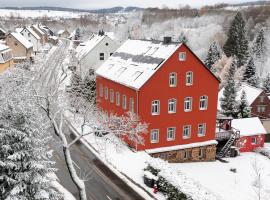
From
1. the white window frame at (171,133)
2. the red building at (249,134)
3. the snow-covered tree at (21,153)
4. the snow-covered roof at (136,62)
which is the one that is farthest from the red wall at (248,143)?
the snow-covered tree at (21,153)

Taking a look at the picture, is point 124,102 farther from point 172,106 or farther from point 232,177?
point 232,177

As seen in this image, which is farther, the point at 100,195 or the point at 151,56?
the point at 151,56

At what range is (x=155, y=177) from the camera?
30.1 meters

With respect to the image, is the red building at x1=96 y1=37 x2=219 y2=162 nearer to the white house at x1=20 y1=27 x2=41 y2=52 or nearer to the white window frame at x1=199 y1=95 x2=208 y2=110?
the white window frame at x1=199 y1=95 x2=208 y2=110

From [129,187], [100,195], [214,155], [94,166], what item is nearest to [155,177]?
[129,187]

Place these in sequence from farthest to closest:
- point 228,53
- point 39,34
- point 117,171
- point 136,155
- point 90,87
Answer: point 39,34 < point 228,53 < point 90,87 < point 136,155 < point 117,171

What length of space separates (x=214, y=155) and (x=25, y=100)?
90.5ft

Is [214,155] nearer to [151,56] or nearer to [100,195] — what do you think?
[151,56]

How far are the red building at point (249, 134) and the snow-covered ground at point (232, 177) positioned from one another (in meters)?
3.46

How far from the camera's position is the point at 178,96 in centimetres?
3938

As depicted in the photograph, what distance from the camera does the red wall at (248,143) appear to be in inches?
1893

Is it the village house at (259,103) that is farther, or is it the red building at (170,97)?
the village house at (259,103)

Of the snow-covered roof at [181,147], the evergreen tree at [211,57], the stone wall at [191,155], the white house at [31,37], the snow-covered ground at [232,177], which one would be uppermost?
the white house at [31,37]

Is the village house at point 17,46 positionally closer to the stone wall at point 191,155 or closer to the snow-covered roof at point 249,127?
the snow-covered roof at point 249,127
